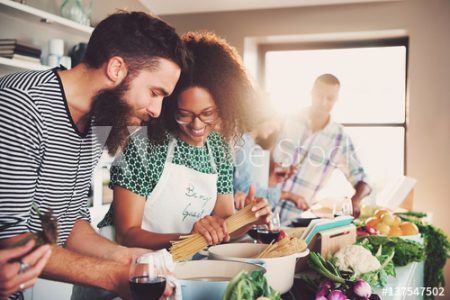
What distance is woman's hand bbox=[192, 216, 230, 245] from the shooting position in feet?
4.87

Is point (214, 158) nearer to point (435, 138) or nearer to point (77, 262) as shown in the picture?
point (77, 262)

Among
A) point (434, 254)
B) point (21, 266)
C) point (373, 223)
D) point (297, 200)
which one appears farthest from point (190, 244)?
point (434, 254)

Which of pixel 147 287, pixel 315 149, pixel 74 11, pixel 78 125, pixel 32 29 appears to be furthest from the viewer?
pixel 315 149

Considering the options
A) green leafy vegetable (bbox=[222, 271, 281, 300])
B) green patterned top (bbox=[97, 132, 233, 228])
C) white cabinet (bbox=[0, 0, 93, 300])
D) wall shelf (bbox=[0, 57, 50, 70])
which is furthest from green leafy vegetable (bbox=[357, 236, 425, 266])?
wall shelf (bbox=[0, 57, 50, 70])

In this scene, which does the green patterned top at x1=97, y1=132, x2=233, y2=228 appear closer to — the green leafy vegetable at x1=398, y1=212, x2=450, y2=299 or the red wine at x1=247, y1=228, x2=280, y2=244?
the red wine at x1=247, y1=228, x2=280, y2=244

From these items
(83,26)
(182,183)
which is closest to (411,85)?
(83,26)

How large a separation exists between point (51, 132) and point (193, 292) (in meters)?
0.60

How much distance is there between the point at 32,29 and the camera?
12.2ft

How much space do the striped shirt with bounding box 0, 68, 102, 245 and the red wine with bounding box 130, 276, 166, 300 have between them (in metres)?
0.37

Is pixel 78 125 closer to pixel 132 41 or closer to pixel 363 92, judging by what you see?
pixel 132 41

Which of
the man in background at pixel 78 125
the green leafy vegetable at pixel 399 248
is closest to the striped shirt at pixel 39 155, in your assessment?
the man in background at pixel 78 125

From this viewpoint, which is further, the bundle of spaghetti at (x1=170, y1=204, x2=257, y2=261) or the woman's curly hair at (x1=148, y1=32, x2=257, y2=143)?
the woman's curly hair at (x1=148, y1=32, x2=257, y2=143)

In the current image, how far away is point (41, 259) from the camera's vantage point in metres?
0.81

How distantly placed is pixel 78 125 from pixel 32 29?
101 inches
